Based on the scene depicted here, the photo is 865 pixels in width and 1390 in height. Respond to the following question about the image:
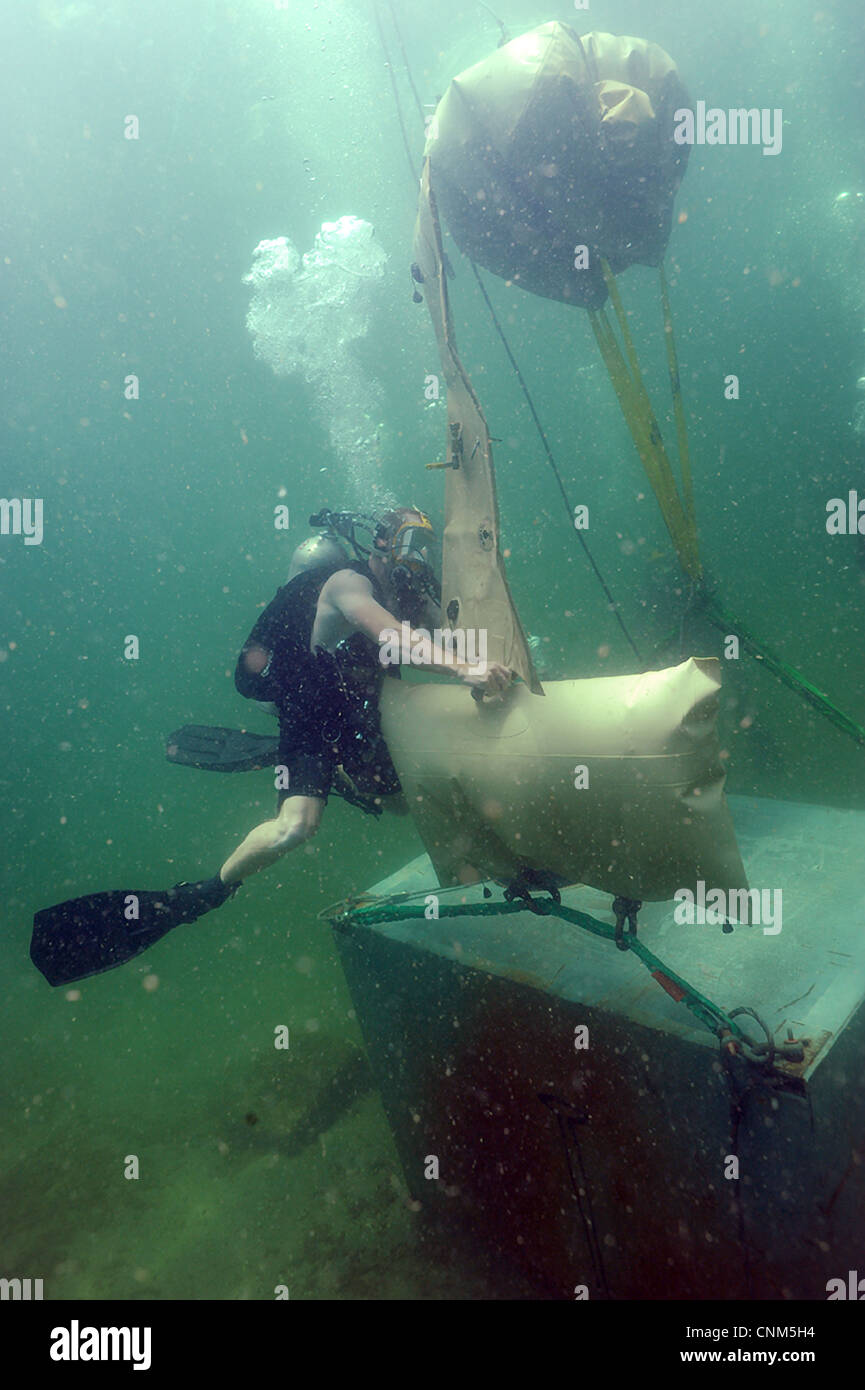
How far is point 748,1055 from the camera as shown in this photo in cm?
222

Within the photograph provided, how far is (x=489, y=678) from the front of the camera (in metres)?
2.59

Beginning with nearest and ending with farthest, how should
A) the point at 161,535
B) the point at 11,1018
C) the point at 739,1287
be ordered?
the point at 739,1287 → the point at 11,1018 → the point at 161,535

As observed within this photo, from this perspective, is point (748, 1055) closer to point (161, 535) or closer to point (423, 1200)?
point (423, 1200)

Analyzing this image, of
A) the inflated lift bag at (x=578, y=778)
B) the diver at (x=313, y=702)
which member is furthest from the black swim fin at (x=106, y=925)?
the inflated lift bag at (x=578, y=778)

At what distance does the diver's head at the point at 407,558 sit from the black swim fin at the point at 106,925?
2.07 metres

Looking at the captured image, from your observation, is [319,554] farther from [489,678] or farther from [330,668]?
[489,678]

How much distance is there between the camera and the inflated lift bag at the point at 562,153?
13.7 feet

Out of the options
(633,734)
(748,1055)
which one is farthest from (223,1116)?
(633,734)

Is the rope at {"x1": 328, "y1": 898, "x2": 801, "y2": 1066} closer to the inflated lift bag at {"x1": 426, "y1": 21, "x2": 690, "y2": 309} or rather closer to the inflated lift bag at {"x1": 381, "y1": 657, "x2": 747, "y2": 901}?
the inflated lift bag at {"x1": 381, "y1": 657, "x2": 747, "y2": 901}

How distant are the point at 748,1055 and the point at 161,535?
2028 inches

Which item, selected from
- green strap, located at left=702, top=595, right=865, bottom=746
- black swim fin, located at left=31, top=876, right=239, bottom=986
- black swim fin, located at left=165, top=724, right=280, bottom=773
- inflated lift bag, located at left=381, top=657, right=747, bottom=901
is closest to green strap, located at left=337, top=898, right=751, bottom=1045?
inflated lift bag, located at left=381, top=657, right=747, bottom=901

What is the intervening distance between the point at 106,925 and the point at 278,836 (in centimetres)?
123

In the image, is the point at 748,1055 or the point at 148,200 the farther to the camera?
the point at 148,200
